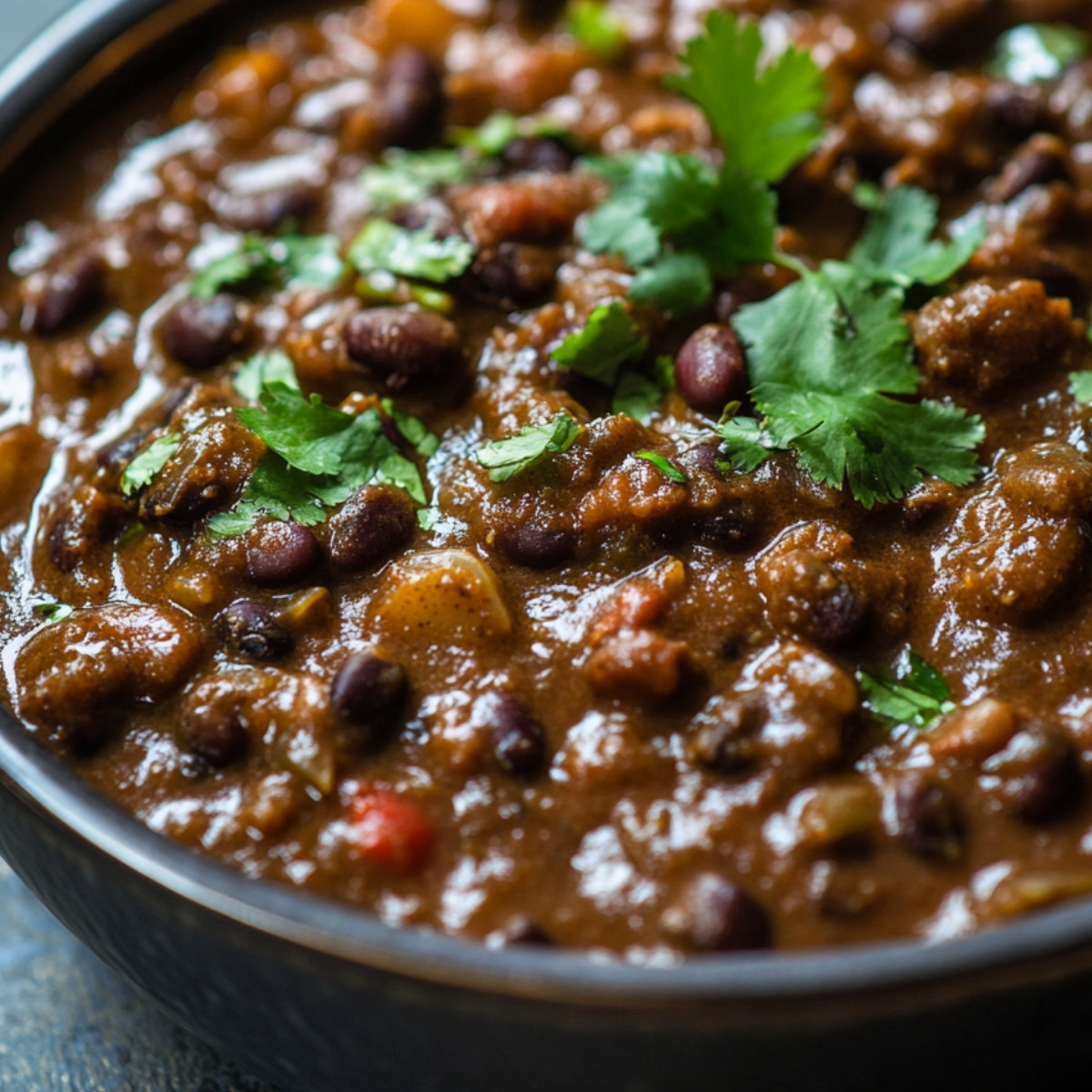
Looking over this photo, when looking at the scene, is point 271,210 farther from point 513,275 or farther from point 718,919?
point 718,919

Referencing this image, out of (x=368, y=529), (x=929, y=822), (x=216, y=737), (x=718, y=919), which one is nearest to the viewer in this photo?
(x=718, y=919)

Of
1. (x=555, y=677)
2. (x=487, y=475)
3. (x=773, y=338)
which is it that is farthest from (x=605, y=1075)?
(x=773, y=338)

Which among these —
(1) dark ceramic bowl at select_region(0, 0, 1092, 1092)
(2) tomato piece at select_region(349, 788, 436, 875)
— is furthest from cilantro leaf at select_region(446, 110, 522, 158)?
(1) dark ceramic bowl at select_region(0, 0, 1092, 1092)

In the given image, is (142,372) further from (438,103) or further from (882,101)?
(882,101)

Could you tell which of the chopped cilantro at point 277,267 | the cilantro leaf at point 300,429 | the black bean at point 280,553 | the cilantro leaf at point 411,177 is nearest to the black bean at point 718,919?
the black bean at point 280,553

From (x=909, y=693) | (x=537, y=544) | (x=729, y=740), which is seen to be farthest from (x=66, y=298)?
(x=909, y=693)

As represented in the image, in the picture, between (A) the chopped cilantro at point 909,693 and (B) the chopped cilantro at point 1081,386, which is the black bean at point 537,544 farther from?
(B) the chopped cilantro at point 1081,386
